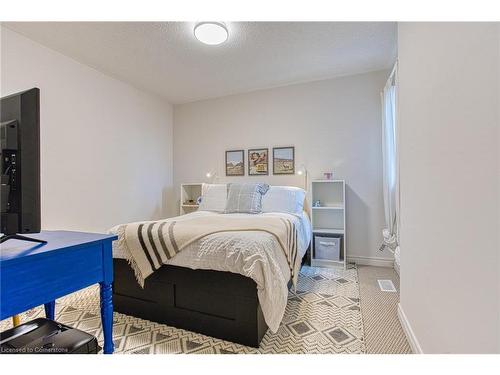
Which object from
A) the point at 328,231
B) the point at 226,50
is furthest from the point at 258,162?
the point at 226,50

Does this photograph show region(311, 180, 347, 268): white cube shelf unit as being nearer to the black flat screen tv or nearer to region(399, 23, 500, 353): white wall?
region(399, 23, 500, 353): white wall

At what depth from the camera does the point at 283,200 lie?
2916 millimetres

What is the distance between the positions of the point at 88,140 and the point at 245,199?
1922 mm

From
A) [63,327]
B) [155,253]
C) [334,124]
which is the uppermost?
[334,124]

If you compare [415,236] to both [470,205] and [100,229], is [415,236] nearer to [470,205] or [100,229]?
[470,205]

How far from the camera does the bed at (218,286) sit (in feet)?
4.82

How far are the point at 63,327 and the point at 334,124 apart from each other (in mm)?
3215

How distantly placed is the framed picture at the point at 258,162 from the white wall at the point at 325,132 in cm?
9

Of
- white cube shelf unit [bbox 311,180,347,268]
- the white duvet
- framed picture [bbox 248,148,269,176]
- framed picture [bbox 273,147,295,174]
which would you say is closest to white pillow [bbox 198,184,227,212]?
framed picture [bbox 248,148,269,176]

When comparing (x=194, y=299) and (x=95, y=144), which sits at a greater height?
(x=95, y=144)

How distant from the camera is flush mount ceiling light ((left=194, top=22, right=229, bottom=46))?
2.02 metres

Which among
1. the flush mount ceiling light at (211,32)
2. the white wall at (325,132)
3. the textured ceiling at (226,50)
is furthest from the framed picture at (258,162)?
the flush mount ceiling light at (211,32)

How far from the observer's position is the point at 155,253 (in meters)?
1.70

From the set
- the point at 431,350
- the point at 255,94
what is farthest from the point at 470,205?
the point at 255,94
